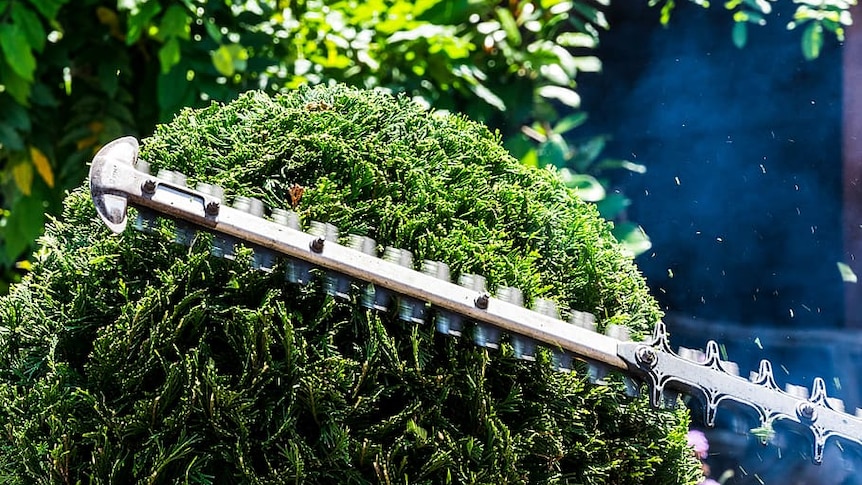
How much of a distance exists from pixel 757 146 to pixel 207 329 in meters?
3.74

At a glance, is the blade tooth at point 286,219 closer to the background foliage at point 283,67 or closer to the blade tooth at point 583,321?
the blade tooth at point 583,321

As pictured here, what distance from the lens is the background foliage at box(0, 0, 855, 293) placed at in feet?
11.7

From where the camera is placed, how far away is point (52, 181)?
3.71 metres

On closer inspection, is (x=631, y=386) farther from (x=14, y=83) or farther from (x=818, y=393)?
(x=14, y=83)

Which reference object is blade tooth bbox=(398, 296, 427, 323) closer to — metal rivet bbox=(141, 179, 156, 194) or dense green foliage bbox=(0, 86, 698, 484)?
dense green foliage bbox=(0, 86, 698, 484)

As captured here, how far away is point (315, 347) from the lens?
1494 mm

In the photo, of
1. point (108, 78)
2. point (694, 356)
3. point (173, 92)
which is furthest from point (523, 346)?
point (108, 78)

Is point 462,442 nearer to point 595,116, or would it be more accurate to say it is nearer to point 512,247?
point 512,247

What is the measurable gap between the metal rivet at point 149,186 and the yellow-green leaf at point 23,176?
8.62ft

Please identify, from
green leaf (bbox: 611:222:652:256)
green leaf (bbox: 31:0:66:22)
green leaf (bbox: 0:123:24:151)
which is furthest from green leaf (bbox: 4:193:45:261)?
green leaf (bbox: 611:222:652:256)

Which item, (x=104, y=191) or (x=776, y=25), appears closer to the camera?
(x=104, y=191)

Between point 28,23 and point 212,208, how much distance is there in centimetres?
223

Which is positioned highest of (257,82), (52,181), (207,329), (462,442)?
(257,82)

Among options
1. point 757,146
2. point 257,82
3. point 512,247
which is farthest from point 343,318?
point 757,146
